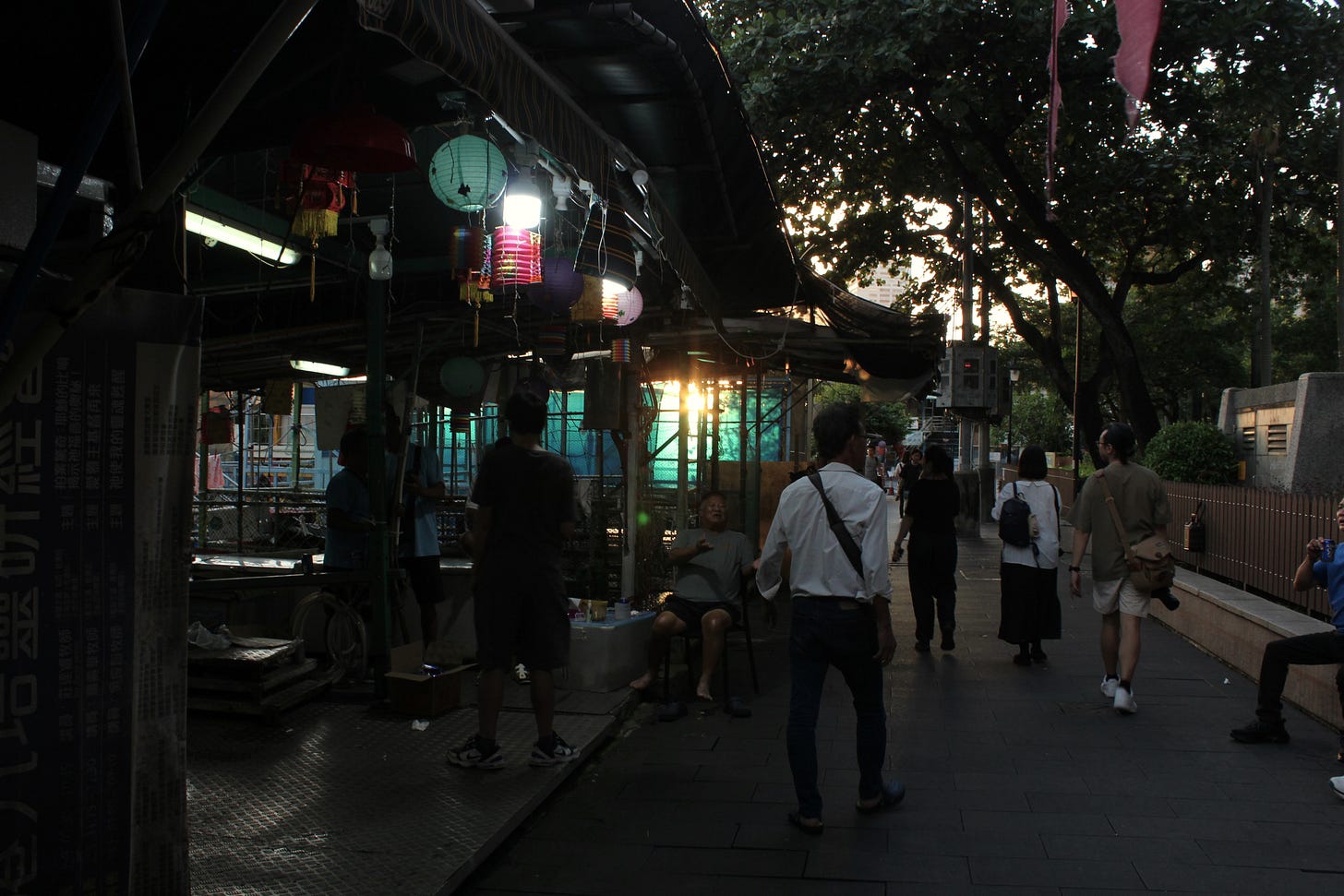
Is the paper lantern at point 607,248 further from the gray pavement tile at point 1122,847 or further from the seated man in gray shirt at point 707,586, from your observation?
the gray pavement tile at point 1122,847

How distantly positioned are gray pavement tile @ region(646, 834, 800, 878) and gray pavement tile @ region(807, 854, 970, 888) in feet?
0.28

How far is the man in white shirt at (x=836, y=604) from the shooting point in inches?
178

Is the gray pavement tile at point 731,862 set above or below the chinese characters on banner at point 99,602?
below

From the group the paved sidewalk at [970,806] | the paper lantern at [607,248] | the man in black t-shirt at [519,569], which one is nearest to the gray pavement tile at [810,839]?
the paved sidewalk at [970,806]

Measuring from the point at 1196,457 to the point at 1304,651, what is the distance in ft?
29.3

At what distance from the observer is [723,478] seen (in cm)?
1519

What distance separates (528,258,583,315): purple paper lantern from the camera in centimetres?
714

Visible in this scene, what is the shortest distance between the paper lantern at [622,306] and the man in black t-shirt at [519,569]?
282 centimetres

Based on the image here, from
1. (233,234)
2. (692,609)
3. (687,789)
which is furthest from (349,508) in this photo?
(687,789)

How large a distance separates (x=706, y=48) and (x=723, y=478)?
1040 cm

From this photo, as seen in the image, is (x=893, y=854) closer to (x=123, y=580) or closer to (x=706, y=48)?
(x=123, y=580)

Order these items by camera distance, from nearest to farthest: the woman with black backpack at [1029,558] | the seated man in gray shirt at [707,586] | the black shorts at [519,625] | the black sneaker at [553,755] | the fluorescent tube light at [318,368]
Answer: the black shorts at [519,625] → the black sneaker at [553,755] → the seated man in gray shirt at [707,586] → the woman with black backpack at [1029,558] → the fluorescent tube light at [318,368]

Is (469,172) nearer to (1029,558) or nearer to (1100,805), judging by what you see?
(1100,805)

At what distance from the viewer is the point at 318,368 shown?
1148cm
